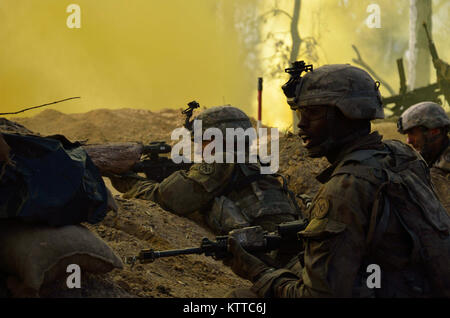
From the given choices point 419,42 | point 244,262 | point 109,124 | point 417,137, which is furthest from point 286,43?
point 244,262

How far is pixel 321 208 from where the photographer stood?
2533 millimetres

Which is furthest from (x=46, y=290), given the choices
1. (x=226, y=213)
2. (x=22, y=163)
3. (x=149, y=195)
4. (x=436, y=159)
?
(x=436, y=159)

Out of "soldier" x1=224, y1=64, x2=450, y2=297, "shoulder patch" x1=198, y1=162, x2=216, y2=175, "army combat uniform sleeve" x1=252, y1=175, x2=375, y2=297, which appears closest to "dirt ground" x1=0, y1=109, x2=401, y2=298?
"shoulder patch" x1=198, y1=162, x2=216, y2=175

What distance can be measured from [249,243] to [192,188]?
9.16ft

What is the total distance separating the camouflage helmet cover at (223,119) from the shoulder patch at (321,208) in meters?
3.28

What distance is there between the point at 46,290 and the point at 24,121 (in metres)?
10.00

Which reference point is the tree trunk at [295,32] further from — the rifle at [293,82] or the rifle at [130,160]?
the rifle at [293,82]

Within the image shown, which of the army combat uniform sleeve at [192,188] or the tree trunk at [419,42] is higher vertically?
the tree trunk at [419,42]

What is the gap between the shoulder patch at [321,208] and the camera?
2496 millimetres

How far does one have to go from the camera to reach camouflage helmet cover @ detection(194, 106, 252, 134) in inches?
229

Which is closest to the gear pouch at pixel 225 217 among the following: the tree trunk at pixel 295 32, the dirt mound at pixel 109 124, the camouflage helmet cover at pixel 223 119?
the camouflage helmet cover at pixel 223 119

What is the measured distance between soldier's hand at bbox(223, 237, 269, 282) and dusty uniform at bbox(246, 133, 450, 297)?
20 cm

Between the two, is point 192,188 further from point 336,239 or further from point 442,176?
point 336,239

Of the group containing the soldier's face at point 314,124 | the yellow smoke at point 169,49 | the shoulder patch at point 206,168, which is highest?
the yellow smoke at point 169,49
